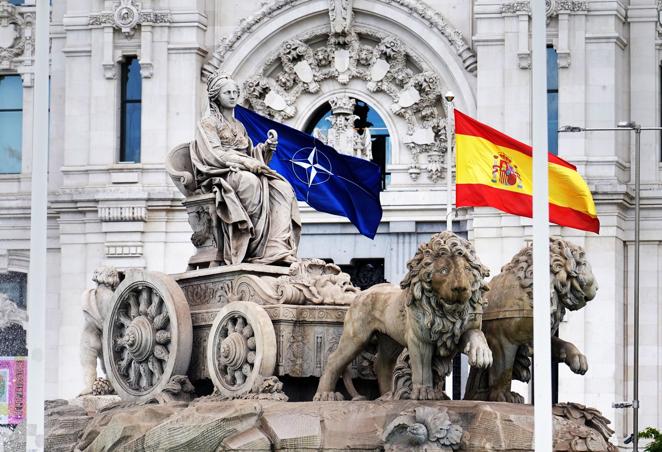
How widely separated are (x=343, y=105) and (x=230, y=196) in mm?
26525

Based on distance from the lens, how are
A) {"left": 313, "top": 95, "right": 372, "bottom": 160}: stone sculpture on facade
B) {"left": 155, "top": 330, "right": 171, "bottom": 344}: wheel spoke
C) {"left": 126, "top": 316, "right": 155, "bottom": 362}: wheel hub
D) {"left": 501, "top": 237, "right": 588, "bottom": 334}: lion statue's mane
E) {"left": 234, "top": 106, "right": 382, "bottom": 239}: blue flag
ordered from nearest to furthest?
1. {"left": 501, "top": 237, "right": 588, "bottom": 334}: lion statue's mane
2. {"left": 155, "top": 330, "right": 171, "bottom": 344}: wheel spoke
3. {"left": 126, "top": 316, "right": 155, "bottom": 362}: wheel hub
4. {"left": 234, "top": 106, "right": 382, "bottom": 239}: blue flag
5. {"left": 313, "top": 95, "right": 372, "bottom": 160}: stone sculpture on facade

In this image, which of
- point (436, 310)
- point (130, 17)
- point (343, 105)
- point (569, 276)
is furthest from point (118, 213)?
point (436, 310)

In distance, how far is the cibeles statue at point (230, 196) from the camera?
882 inches

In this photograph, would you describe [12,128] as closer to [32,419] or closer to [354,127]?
[354,127]

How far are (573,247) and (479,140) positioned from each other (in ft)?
38.6

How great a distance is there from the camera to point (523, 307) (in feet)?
67.1

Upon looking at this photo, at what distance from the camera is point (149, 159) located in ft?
161

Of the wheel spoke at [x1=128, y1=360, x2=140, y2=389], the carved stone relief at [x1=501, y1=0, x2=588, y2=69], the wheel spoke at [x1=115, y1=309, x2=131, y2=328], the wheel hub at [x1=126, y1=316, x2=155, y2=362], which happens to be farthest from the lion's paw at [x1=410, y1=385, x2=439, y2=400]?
the carved stone relief at [x1=501, y1=0, x2=588, y2=69]

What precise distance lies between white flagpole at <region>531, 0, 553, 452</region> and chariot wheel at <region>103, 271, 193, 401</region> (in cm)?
522

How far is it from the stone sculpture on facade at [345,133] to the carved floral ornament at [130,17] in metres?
4.69

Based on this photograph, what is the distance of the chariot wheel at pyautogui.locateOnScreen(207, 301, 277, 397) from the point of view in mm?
20844

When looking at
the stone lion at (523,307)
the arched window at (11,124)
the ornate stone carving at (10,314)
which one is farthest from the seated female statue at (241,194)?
the arched window at (11,124)

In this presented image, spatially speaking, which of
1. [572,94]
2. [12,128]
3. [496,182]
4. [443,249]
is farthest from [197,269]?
[12,128]

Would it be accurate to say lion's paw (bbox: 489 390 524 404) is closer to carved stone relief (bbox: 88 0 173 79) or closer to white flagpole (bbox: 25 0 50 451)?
white flagpole (bbox: 25 0 50 451)
